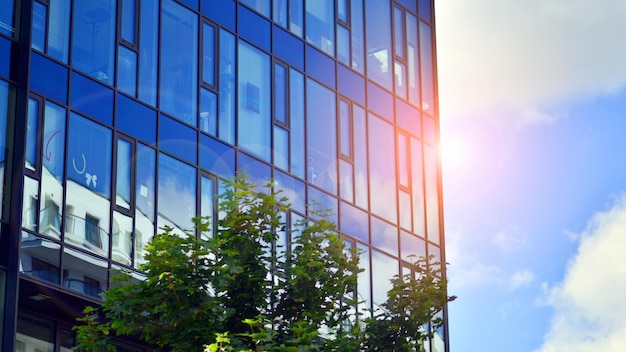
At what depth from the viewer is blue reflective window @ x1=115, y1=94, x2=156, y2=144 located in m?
26.9

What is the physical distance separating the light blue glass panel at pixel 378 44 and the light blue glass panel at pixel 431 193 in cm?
279

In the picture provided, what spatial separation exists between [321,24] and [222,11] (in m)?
4.58

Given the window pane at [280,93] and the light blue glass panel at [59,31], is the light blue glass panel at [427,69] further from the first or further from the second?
the light blue glass panel at [59,31]

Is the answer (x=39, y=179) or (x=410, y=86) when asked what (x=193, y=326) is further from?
(x=410, y=86)

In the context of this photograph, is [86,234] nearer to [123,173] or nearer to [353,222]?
[123,173]

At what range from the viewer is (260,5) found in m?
32.5

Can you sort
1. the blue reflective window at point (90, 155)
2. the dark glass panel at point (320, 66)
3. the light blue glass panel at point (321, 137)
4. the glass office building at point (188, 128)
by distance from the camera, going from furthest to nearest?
the dark glass panel at point (320, 66)
the light blue glass panel at point (321, 137)
the blue reflective window at point (90, 155)
the glass office building at point (188, 128)

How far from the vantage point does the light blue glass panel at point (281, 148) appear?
31.8m

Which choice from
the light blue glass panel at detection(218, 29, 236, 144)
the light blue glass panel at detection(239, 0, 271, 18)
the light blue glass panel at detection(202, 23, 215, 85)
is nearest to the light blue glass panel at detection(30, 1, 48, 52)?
the light blue glass panel at detection(202, 23, 215, 85)

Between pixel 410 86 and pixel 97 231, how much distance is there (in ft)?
50.5

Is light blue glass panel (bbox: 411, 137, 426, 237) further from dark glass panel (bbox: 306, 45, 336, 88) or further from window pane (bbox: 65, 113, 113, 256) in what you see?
window pane (bbox: 65, 113, 113, 256)

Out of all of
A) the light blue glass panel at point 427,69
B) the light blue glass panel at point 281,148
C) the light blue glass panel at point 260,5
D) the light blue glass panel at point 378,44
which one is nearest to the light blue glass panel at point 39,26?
the light blue glass panel at point 260,5

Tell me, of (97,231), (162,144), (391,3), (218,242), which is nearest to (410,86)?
(391,3)

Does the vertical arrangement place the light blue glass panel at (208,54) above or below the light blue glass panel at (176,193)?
above
